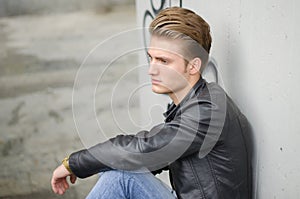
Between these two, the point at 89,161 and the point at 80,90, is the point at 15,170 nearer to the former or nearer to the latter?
the point at 80,90

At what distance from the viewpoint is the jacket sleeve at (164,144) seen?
1.70 meters

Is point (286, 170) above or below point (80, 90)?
above

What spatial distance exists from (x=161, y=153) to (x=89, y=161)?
0.26 meters

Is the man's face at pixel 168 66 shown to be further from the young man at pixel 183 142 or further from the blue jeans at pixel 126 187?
the blue jeans at pixel 126 187

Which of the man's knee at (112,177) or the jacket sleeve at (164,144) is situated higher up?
the jacket sleeve at (164,144)

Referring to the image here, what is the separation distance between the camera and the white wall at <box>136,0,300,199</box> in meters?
1.50

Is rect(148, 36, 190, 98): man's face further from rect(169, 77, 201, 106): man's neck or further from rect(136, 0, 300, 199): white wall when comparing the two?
rect(136, 0, 300, 199): white wall

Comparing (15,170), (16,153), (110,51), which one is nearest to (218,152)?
(15,170)

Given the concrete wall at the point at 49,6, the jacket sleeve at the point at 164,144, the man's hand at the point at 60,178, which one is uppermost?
the jacket sleeve at the point at 164,144

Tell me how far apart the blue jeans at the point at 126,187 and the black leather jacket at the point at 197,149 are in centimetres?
4

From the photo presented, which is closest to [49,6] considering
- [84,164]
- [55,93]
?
[55,93]

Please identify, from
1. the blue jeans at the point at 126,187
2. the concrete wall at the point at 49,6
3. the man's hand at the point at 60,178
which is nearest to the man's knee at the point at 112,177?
the blue jeans at the point at 126,187

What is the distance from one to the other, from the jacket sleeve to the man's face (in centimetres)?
10

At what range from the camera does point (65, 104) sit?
4.97 metres
